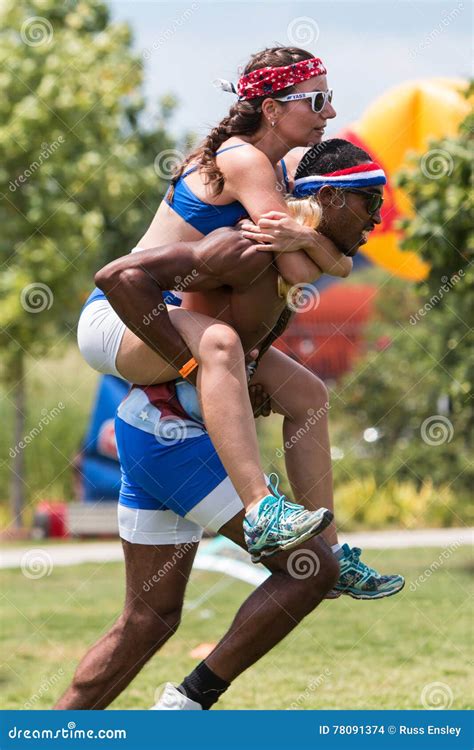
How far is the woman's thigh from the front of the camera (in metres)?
3.50

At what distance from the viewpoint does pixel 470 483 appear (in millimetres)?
13844

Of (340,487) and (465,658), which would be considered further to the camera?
(340,487)

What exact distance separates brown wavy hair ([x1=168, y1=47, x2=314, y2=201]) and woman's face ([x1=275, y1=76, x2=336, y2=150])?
0.04 meters

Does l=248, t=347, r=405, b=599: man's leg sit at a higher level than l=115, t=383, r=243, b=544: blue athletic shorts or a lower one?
higher

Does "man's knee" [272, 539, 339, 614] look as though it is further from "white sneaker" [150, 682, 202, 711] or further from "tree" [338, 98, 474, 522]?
"tree" [338, 98, 474, 522]

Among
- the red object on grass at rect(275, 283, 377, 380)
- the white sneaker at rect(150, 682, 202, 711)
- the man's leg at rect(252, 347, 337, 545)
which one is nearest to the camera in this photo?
the white sneaker at rect(150, 682, 202, 711)

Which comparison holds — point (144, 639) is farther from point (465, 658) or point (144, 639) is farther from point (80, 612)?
point (80, 612)

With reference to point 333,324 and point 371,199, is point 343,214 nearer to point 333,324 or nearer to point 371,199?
point 371,199

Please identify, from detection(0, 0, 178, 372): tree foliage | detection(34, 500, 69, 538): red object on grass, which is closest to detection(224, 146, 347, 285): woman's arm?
detection(0, 0, 178, 372): tree foliage

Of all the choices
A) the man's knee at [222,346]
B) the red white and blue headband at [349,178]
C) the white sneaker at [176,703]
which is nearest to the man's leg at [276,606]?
the white sneaker at [176,703]

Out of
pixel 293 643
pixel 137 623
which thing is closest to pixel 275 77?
pixel 137 623

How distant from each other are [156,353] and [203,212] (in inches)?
17.5

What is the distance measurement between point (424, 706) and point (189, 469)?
2.01 meters
